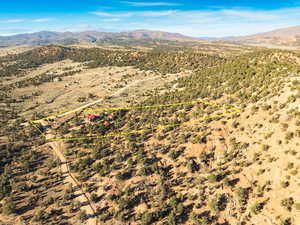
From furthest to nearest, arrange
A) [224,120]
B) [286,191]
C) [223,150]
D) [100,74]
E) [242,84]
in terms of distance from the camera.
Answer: [100,74]
[242,84]
[224,120]
[223,150]
[286,191]

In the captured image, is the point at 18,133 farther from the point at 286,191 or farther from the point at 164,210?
the point at 286,191

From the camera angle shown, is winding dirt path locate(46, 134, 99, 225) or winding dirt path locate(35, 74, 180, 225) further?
winding dirt path locate(35, 74, 180, 225)

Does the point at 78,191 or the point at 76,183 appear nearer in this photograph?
the point at 78,191

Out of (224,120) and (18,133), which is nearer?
(224,120)

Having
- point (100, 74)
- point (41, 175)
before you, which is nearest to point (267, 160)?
point (41, 175)

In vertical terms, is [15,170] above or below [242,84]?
below

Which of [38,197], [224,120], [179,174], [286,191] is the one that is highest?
[224,120]

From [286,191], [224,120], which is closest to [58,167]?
[224,120]

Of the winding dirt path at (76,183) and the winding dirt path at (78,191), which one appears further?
the winding dirt path at (76,183)

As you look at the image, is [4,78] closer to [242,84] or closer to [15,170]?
[15,170]

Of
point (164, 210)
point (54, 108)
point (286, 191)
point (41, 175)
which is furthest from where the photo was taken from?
point (54, 108)
